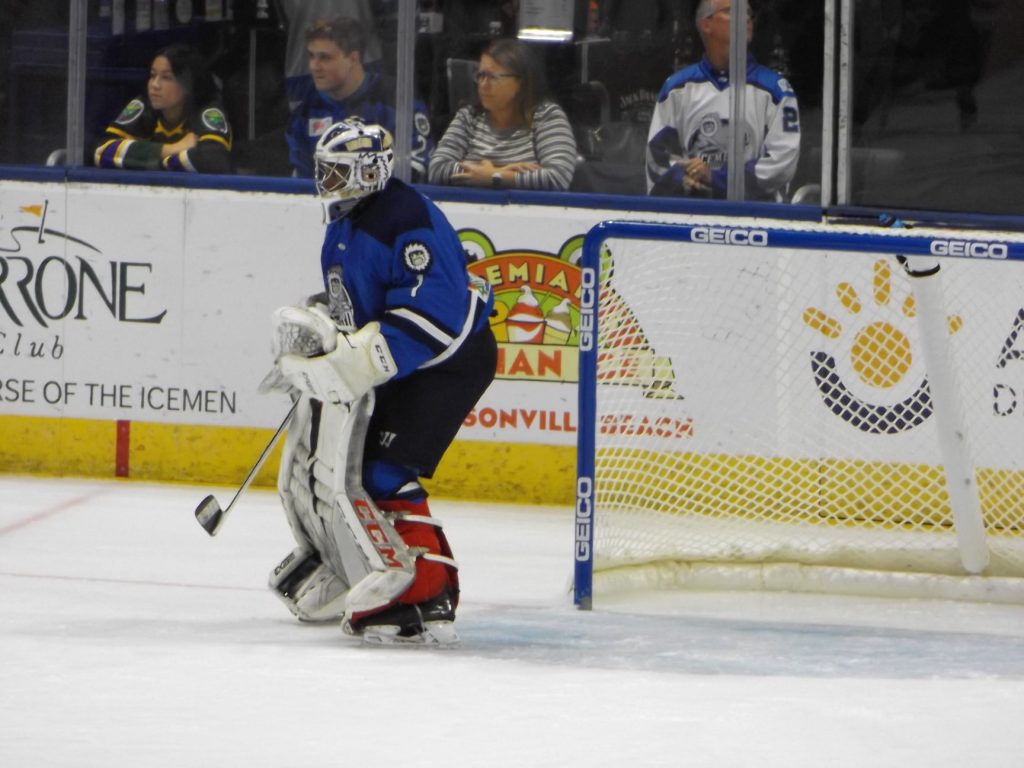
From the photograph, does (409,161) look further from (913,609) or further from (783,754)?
(783,754)

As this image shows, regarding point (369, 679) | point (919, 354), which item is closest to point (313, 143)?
point (919, 354)

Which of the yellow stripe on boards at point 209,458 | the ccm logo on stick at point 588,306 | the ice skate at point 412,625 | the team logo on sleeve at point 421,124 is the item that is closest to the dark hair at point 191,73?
the team logo on sleeve at point 421,124

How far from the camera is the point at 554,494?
18.6 feet

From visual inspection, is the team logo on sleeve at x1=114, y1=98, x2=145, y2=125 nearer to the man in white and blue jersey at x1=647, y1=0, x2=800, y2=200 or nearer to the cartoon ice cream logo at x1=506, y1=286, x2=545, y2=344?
the cartoon ice cream logo at x1=506, y1=286, x2=545, y2=344

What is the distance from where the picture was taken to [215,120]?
585 cm

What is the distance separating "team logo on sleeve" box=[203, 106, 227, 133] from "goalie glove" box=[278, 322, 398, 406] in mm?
2404

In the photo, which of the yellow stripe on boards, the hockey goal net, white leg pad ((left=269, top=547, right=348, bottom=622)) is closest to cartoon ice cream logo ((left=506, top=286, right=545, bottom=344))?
the yellow stripe on boards

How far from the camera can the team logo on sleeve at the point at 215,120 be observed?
5.84 metres

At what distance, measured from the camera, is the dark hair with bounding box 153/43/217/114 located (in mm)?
5836

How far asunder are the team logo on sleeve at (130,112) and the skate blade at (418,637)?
8.93 feet

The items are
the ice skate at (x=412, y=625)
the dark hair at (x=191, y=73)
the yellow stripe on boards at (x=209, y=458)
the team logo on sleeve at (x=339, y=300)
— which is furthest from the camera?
the dark hair at (x=191, y=73)

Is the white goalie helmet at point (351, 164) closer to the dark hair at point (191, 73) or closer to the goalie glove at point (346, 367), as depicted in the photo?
the goalie glove at point (346, 367)

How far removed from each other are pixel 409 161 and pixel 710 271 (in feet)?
3.63

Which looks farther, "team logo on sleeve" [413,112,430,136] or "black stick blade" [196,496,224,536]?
"team logo on sleeve" [413,112,430,136]
